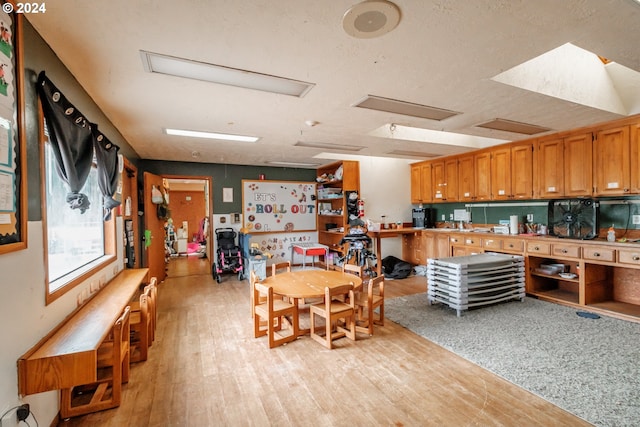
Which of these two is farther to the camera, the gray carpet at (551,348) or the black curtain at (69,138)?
the gray carpet at (551,348)

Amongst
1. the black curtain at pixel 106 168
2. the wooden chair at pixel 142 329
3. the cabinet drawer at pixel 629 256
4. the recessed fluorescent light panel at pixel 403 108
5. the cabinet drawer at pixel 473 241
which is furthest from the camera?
the cabinet drawer at pixel 473 241

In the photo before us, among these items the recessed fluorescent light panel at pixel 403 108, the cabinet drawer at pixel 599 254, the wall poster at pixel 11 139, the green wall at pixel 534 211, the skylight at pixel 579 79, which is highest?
the skylight at pixel 579 79

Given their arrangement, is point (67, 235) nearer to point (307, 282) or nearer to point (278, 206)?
point (307, 282)

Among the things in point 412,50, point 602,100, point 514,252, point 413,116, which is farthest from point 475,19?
point 514,252

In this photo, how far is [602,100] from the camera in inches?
126

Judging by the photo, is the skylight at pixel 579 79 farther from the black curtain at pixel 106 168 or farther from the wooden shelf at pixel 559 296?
the black curtain at pixel 106 168

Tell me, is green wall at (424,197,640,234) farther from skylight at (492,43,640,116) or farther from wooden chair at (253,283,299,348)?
wooden chair at (253,283,299,348)

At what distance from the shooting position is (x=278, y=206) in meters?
6.87

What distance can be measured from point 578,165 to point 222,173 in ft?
20.6

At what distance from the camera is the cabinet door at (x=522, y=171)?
455 cm

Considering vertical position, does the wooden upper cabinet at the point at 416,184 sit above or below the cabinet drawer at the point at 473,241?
above

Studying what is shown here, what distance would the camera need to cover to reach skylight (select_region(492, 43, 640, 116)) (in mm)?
2581

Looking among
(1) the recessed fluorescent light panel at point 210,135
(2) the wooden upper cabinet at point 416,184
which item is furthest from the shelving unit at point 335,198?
(1) the recessed fluorescent light panel at point 210,135

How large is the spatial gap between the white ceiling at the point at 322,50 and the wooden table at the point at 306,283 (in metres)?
1.93
